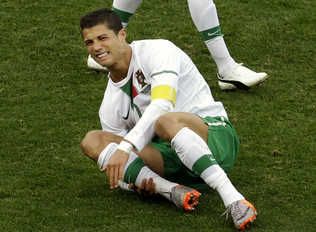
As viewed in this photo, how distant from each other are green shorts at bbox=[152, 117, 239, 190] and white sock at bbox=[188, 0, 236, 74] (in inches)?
67.8

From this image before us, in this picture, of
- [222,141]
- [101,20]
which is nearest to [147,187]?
[222,141]

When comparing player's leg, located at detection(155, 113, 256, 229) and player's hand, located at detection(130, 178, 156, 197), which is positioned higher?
player's leg, located at detection(155, 113, 256, 229)

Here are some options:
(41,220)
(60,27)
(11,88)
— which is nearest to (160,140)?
(41,220)

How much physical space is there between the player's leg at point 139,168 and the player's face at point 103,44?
44 centimetres

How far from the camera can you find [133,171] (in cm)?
598

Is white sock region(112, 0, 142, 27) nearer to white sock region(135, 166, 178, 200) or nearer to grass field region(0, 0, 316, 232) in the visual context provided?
grass field region(0, 0, 316, 232)

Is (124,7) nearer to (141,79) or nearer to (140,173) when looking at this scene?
(141,79)

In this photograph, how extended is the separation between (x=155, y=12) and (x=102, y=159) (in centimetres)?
369

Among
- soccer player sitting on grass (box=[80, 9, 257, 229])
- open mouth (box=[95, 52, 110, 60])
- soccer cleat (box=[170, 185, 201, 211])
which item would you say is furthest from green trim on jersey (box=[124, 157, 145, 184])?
open mouth (box=[95, 52, 110, 60])

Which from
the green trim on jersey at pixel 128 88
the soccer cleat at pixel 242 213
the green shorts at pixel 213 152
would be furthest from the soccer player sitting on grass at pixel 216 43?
the soccer cleat at pixel 242 213

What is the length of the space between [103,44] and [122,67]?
0.61ft

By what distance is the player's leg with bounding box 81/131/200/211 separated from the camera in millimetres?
5809

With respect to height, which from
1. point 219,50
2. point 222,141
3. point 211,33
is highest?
point 222,141

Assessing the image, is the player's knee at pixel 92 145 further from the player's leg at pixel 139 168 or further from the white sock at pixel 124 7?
the white sock at pixel 124 7
